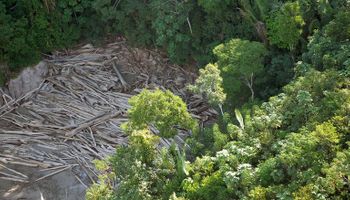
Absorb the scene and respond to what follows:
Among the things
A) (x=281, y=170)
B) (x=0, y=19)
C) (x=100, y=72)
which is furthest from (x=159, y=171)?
(x=0, y=19)

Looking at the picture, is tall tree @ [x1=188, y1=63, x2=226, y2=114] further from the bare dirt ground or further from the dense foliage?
the bare dirt ground

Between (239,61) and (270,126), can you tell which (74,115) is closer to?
(239,61)

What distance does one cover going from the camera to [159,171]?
18.5 ft

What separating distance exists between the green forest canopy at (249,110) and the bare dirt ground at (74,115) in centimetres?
72

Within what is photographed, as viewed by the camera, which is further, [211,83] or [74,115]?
[74,115]

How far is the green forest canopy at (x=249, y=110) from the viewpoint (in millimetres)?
5020

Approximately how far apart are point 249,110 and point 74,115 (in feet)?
10.8

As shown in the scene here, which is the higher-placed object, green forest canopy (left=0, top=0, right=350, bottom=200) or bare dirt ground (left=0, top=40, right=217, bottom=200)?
green forest canopy (left=0, top=0, right=350, bottom=200)

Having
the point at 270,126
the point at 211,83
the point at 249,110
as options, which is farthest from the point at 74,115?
the point at 270,126

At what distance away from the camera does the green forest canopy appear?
5020 mm

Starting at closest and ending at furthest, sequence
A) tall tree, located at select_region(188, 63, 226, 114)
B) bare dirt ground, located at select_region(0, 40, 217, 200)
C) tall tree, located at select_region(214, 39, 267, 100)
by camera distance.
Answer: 1. tall tree, located at select_region(188, 63, 226, 114)
2. tall tree, located at select_region(214, 39, 267, 100)
3. bare dirt ground, located at select_region(0, 40, 217, 200)

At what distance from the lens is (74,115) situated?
8203 millimetres

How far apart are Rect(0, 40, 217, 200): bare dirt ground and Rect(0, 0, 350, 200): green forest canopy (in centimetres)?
72

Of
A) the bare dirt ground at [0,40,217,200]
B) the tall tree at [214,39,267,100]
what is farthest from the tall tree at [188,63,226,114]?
the bare dirt ground at [0,40,217,200]
